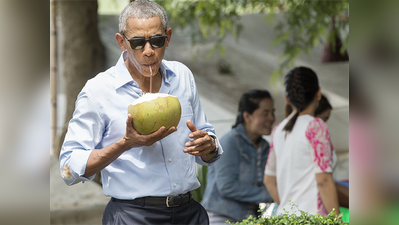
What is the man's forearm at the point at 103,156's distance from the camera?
5.36 feet

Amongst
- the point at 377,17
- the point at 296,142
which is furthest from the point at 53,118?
the point at 377,17

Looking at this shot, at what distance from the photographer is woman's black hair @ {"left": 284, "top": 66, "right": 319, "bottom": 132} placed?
12.3 ft

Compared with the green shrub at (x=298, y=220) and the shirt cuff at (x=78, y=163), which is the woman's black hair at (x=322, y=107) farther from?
the shirt cuff at (x=78, y=163)

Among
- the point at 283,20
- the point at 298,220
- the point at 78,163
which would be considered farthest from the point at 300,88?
the point at 78,163

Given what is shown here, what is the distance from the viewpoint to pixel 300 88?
12.8ft

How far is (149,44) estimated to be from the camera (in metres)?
1.75

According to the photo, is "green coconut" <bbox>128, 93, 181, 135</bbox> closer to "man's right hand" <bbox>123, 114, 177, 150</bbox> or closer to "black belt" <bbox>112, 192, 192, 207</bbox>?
"man's right hand" <bbox>123, 114, 177, 150</bbox>

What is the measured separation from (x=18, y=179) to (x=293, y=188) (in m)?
2.65

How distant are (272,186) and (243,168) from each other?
0.43 m

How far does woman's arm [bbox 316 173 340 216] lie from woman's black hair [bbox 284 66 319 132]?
0.51m

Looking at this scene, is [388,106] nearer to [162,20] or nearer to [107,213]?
[162,20]

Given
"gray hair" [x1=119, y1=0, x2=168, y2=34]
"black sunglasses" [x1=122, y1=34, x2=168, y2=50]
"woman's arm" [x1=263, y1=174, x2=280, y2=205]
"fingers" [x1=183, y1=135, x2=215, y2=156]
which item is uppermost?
"gray hair" [x1=119, y1=0, x2=168, y2=34]

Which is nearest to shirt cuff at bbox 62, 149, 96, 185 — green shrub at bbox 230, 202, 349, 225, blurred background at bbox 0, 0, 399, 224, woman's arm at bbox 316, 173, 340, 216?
blurred background at bbox 0, 0, 399, 224

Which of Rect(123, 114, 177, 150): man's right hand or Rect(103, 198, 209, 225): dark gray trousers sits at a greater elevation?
Rect(123, 114, 177, 150): man's right hand
